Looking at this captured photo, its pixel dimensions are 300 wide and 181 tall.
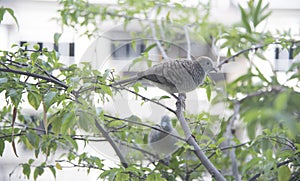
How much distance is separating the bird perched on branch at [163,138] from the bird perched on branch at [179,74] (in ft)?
0.20

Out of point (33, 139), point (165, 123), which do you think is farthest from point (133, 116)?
point (33, 139)

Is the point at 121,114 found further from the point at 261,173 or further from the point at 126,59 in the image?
the point at 261,173

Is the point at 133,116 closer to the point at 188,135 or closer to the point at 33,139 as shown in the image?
the point at 188,135

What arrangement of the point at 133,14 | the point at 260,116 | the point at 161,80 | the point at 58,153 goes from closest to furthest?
the point at 260,116 → the point at 161,80 → the point at 133,14 → the point at 58,153

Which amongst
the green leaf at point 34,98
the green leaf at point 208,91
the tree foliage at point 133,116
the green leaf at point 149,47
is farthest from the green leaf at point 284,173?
the green leaf at point 34,98

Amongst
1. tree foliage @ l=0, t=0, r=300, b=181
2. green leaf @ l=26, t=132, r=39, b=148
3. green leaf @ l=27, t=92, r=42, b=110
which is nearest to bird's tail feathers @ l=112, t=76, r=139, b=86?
tree foliage @ l=0, t=0, r=300, b=181

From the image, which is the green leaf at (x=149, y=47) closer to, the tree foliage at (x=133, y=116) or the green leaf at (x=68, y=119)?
the tree foliage at (x=133, y=116)

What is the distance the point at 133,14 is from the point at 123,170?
0.38 m

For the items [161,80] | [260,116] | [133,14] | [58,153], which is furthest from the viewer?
[58,153]

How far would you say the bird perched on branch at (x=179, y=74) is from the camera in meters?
0.59

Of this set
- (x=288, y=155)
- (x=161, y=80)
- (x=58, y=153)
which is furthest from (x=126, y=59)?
(x=58, y=153)

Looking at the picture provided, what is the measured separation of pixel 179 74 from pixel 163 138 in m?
→ 0.12

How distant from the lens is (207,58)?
2.04ft

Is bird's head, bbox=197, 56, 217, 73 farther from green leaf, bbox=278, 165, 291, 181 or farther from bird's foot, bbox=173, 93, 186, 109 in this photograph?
green leaf, bbox=278, 165, 291, 181
